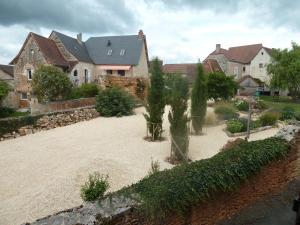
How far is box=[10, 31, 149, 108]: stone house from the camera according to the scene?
34594mm

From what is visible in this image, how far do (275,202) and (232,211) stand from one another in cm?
167

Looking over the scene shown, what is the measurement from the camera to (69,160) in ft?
41.8

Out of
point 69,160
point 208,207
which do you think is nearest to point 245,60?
point 69,160

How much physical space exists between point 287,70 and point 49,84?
33164 millimetres

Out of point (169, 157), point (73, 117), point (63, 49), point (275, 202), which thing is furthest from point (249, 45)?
point (275, 202)

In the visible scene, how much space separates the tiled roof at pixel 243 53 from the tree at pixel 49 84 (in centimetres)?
4009

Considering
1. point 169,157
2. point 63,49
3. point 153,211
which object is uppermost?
point 63,49

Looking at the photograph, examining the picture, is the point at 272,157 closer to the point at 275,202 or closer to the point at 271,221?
the point at 275,202

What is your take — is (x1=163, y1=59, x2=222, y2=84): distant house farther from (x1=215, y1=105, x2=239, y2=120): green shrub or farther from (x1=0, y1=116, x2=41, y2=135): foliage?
(x1=0, y1=116, x2=41, y2=135): foliage

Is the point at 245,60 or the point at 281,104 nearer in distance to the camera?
the point at 281,104

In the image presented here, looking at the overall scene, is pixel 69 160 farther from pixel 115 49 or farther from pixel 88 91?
pixel 115 49

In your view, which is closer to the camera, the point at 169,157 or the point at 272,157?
the point at 272,157

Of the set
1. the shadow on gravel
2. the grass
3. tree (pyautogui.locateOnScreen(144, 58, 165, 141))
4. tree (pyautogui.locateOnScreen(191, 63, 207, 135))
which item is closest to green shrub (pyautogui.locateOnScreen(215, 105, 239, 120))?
tree (pyautogui.locateOnScreen(191, 63, 207, 135))

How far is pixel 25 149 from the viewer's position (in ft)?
48.0
